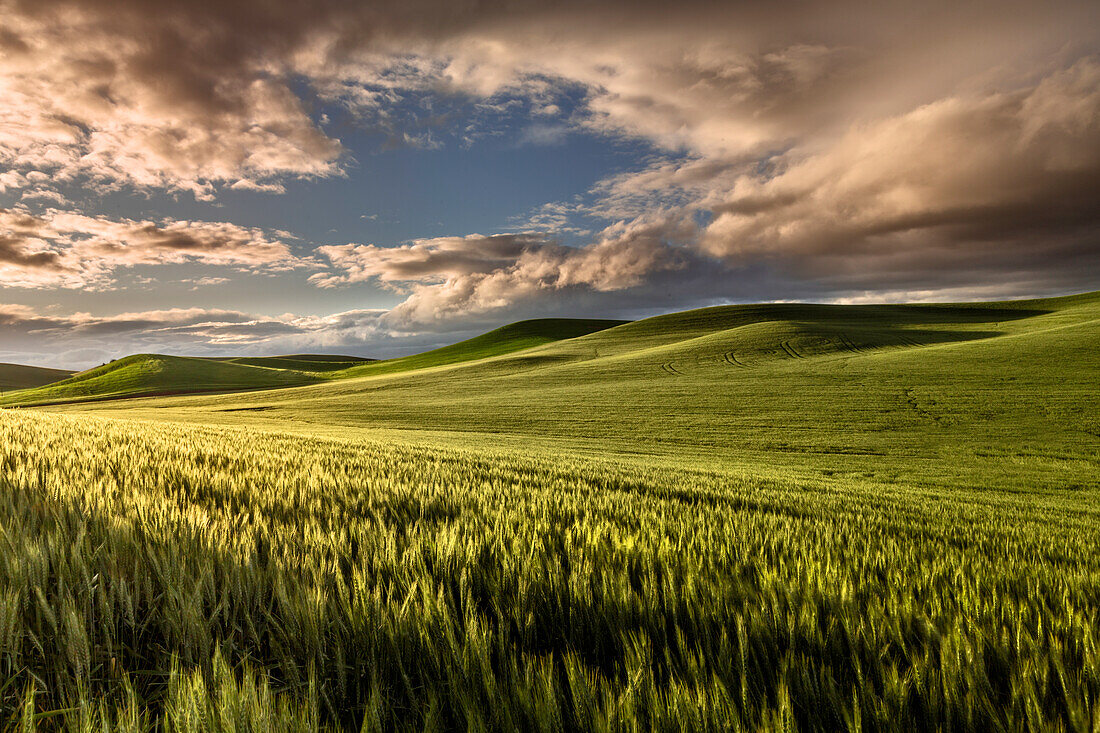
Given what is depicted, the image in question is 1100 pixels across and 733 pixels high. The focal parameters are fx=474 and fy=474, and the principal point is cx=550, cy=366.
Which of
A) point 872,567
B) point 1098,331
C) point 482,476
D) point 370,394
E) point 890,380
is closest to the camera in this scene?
point 872,567

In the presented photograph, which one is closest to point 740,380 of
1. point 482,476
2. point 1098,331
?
point 1098,331

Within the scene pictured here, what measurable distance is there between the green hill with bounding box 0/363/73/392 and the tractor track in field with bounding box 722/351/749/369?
560 feet

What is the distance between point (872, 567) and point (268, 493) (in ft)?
12.7

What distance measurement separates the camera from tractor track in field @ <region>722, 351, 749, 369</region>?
45.7 m

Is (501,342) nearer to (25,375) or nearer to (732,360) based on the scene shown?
(732,360)

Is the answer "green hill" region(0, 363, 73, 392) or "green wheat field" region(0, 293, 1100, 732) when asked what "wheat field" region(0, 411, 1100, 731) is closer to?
"green wheat field" region(0, 293, 1100, 732)

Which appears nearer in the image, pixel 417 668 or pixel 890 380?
pixel 417 668

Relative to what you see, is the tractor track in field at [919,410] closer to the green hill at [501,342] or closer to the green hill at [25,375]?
the green hill at [501,342]

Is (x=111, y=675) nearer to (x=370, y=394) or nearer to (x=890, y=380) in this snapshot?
(x=890, y=380)

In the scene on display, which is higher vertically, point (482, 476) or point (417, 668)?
point (417, 668)

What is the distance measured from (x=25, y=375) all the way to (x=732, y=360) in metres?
201

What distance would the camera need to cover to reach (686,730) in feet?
3.33

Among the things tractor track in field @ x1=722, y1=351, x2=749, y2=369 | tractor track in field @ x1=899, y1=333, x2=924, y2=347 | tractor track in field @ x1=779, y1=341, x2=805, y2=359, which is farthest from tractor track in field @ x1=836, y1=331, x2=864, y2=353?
tractor track in field @ x1=722, y1=351, x2=749, y2=369

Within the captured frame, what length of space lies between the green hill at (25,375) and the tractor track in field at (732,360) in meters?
171
